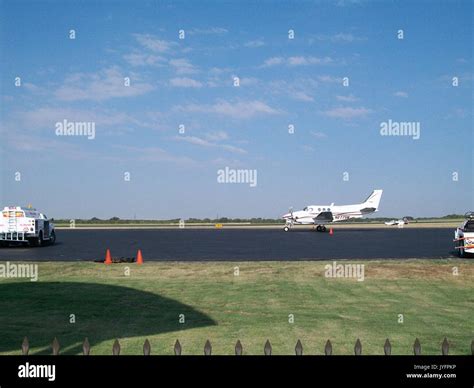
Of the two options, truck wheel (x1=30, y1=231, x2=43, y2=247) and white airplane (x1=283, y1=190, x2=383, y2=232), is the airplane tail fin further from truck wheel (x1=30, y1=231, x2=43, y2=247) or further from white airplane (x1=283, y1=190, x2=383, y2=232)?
truck wheel (x1=30, y1=231, x2=43, y2=247)

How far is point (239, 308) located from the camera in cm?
1498

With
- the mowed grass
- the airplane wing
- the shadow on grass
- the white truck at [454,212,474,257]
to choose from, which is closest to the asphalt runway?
the white truck at [454,212,474,257]

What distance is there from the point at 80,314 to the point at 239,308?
419 cm

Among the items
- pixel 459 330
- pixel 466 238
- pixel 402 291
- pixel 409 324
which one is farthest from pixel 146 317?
pixel 466 238

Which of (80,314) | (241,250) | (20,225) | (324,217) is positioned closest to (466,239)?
(241,250)

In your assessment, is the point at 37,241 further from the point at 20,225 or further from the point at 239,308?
the point at 239,308

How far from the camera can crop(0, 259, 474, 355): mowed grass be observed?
1119 centimetres

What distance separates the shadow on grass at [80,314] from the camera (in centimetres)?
1159

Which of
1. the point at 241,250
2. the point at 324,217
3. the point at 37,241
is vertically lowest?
the point at 241,250

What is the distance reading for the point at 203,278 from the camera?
830 inches

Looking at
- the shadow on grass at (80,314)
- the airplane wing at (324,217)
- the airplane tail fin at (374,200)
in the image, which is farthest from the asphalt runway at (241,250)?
the airplane tail fin at (374,200)

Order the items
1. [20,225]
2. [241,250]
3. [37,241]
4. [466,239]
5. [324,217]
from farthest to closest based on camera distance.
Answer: [324,217] < [37,241] < [20,225] < [241,250] < [466,239]
